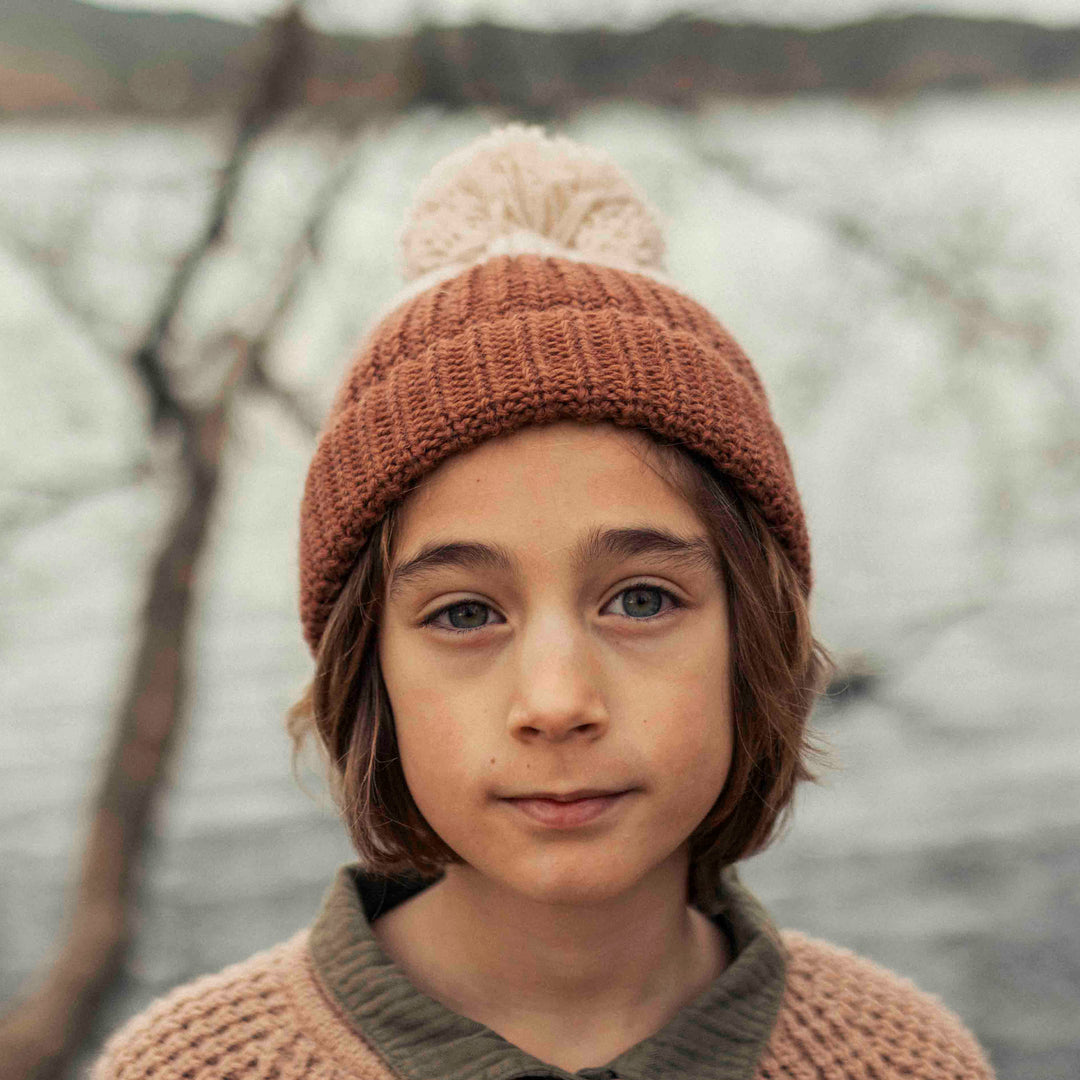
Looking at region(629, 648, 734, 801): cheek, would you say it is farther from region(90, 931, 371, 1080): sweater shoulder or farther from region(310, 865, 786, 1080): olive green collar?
region(90, 931, 371, 1080): sweater shoulder

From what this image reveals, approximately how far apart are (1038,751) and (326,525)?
90.0 inches

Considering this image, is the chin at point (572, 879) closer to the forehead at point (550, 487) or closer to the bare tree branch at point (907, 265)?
the forehead at point (550, 487)

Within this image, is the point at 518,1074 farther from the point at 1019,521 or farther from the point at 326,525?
the point at 1019,521

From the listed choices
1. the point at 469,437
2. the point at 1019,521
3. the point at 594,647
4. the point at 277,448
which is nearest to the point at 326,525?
the point at 469,437

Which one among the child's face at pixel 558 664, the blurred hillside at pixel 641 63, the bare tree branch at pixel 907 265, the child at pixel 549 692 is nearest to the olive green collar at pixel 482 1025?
the child at pixel 549 692

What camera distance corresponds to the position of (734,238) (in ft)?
9.23

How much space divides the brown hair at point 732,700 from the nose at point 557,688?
0.19 meters

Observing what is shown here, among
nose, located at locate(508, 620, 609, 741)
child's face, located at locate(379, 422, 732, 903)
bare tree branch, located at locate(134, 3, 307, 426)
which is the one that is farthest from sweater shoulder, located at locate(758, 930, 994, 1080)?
bare tree branch, located at locate(134, 3, 307, 426)

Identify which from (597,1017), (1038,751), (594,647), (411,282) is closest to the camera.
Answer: (594,647)

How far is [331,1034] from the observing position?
1.10 m

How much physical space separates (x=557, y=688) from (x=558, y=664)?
0.07 feet

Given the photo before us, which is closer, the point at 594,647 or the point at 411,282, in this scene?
the point at 594,647

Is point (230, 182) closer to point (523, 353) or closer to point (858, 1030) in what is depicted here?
point (523, 353)

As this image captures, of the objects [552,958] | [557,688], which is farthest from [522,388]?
[552,958]
